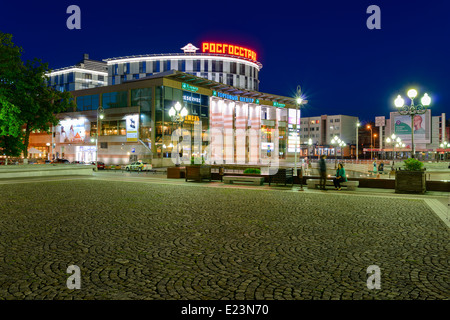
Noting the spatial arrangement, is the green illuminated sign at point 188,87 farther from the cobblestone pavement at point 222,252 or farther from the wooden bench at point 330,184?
the cobblestone pavement at point 222,252

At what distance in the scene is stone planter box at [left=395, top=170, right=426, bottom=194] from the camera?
15.7 metres

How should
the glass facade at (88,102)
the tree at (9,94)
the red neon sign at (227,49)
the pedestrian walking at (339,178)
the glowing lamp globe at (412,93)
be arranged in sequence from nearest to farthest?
the glowing lamp globe at (412,93) → the pedestrian walking at (339,178) → the tree at (9,94) → the glass facade at (88,102) → the red neon sign at (227,49)

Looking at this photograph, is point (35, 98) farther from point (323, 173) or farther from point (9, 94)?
point (323, 173)

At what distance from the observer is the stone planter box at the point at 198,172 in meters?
21.6

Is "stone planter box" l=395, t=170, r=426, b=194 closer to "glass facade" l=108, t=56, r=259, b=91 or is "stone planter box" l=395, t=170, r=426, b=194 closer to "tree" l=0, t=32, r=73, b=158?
"tree" l=0, t=32, r=73, b=158

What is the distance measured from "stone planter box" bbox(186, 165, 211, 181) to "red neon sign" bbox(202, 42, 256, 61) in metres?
64.1

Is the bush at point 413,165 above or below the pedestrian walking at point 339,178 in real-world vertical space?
above

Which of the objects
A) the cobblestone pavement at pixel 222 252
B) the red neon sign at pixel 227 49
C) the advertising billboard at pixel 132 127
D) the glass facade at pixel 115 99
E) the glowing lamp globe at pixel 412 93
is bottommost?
the cobblestone pavement at pixel 222 252

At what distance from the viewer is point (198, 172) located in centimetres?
2155

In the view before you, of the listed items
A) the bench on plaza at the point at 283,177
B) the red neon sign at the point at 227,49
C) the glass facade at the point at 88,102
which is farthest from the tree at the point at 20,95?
the red neon sign at the point at 227,49

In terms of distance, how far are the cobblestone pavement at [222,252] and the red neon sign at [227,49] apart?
74.8m

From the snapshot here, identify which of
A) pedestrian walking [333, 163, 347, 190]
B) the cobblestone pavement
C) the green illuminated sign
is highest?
the green illuminated sign

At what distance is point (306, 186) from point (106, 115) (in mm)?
48984

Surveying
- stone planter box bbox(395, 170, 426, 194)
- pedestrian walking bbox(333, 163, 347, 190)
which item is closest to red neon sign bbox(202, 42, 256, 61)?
pedestrian walking bbox(333, 163, 347, 190)
